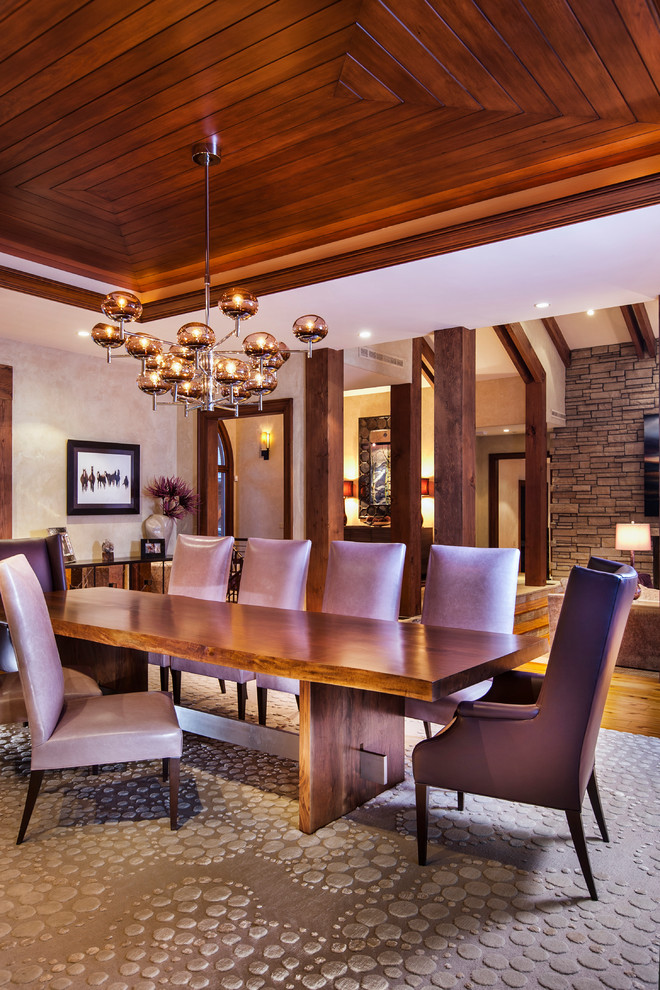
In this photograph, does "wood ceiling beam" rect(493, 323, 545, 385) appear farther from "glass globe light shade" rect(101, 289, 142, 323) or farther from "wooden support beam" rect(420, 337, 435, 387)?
"glass globe light shade" rect(101, 289, 142, 323)

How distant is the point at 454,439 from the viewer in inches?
211

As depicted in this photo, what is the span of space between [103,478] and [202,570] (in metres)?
3.08

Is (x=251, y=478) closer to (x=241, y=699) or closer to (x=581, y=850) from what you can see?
(x=241, y=699)

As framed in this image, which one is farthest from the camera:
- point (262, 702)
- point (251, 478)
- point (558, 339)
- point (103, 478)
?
point (251, 478)

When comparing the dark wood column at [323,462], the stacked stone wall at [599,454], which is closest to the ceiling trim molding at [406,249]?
the dark wood column at [323,462]

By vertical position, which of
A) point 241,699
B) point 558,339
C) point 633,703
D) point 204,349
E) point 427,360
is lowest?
point 633,703

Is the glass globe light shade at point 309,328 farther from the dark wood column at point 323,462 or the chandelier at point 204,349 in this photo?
the dark wood column at point 323,462

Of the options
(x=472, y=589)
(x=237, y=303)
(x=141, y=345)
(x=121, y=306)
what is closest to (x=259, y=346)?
(x=237, y=303)

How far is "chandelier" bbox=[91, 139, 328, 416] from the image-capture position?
320 cm

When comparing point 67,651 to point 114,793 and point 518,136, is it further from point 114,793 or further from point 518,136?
point 518,136

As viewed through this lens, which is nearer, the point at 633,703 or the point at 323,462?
the point at 633,703

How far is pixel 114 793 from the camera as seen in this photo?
287 centimetres

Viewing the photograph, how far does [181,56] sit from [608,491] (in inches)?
347

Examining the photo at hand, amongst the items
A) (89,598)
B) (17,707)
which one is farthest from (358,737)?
(89,598)
